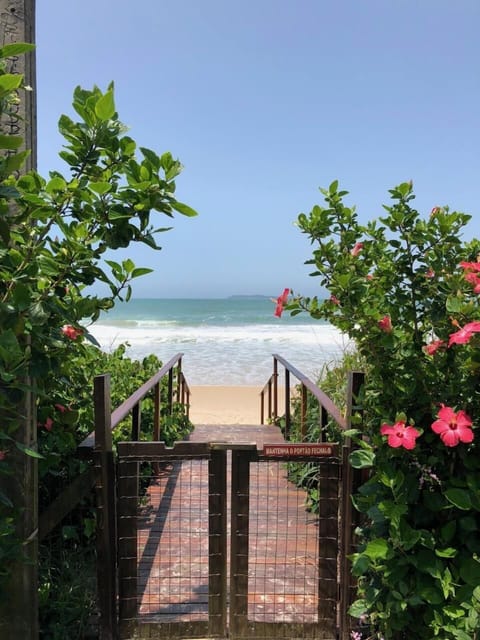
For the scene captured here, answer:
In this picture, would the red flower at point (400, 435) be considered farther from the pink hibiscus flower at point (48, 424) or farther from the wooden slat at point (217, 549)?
the pink hibiscus flower at point (48, 424)

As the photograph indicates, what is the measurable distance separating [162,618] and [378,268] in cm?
176

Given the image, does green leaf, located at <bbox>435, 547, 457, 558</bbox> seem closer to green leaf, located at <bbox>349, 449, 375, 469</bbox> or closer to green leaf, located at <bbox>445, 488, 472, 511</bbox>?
green leaf, located at <bbox>445, 488, 472, 511</bbox>

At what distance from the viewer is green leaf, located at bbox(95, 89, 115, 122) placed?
127cm

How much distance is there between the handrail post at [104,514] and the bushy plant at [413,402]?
0.90m

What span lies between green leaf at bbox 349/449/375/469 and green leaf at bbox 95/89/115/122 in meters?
1.38

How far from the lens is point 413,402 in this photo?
5.48ft

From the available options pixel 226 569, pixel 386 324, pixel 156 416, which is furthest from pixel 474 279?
pixel 156 416

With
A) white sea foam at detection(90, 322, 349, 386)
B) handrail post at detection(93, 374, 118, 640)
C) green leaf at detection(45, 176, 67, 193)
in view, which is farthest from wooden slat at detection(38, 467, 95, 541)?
white sea foam at detection(90, 322, 349, 386)

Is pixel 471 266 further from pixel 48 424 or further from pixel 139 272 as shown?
pixel 48 424

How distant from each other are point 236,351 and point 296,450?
55.3 feet

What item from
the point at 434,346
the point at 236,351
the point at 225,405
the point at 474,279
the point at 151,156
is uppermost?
the point at 151,156

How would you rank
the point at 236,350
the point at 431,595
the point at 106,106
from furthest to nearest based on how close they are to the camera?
1. the point at 236,350
2. the point at 431,595
3. the point at 106,106

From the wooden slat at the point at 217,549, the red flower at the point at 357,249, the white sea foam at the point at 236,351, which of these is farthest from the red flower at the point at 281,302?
the white sea foam at the point at 236,351

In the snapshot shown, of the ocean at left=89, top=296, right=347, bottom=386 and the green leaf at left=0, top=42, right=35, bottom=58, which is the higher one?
the green leaf at left=0, top=42, right=35, bottom=58
